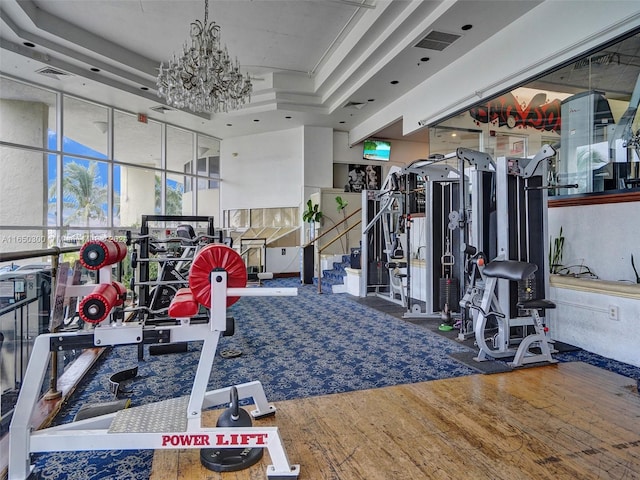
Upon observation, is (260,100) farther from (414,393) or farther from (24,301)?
(414,393)

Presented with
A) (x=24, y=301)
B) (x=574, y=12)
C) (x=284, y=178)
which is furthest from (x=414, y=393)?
(x=284, y=178)

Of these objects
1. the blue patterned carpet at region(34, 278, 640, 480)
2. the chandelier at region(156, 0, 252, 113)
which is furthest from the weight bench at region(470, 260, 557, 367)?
the chandelier at region(156, 0, 252, 113)

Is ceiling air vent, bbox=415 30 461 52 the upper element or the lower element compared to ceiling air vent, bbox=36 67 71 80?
lower

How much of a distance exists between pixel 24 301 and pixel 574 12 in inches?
244

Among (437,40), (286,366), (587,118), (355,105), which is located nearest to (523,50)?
(437,40)

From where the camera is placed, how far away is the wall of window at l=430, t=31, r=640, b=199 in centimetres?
382

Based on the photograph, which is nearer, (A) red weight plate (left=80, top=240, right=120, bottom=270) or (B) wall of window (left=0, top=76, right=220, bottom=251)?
(A) red weight plate (left=80, top=240, right=120, bottom=270)

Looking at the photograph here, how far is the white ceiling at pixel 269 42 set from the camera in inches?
217

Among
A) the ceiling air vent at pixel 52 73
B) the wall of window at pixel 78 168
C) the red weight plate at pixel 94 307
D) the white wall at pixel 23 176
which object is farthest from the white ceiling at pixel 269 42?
the red weight plate at pixel 94 307

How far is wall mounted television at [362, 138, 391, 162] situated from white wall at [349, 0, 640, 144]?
122 inches

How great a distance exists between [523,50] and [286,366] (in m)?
5.19

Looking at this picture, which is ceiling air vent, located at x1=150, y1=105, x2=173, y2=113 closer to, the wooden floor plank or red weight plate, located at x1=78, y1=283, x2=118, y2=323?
red weight plate, located at x1=78, y1=283, x2=118, y2=323

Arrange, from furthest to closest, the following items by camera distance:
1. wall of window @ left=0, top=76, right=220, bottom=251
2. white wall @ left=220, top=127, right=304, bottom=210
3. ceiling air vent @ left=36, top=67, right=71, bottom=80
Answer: white wall @ left=220, top=127, right=304, bottom=210 < wall of window @ left=0, top=76, right=220, bottom=251 < ceiling air vent @ left=36, top=67, right=71, bottom=80

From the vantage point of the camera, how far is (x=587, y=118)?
14.1ft
